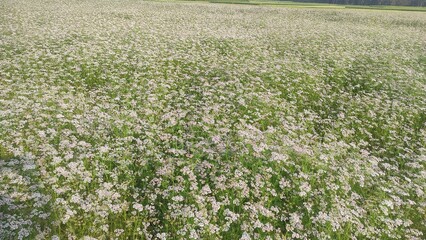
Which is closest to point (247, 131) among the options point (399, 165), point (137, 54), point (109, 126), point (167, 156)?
point (167, 156)

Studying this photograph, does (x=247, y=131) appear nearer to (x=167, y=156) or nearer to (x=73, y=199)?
(x=167, y=156)

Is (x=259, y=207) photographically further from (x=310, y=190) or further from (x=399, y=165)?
(x=399, y=165)

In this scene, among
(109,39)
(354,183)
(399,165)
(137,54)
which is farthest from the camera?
(109,39)

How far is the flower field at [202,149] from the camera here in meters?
5.14

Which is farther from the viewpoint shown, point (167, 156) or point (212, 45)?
point (212, 45)

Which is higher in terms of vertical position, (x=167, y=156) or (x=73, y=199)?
(x=73, y=199)

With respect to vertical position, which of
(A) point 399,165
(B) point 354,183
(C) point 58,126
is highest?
(C) point 58,126

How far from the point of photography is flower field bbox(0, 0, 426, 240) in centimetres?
514

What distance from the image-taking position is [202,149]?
704 cm

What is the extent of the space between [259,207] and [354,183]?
9.09 feet

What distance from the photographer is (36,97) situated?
28.3ft

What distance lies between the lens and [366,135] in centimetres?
909

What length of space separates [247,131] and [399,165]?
4376 mm

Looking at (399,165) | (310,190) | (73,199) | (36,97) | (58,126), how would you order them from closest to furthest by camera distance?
1. (73,199)
2. (310,190)
3. (58,126)
4. (399,165)
5. (36,97)
